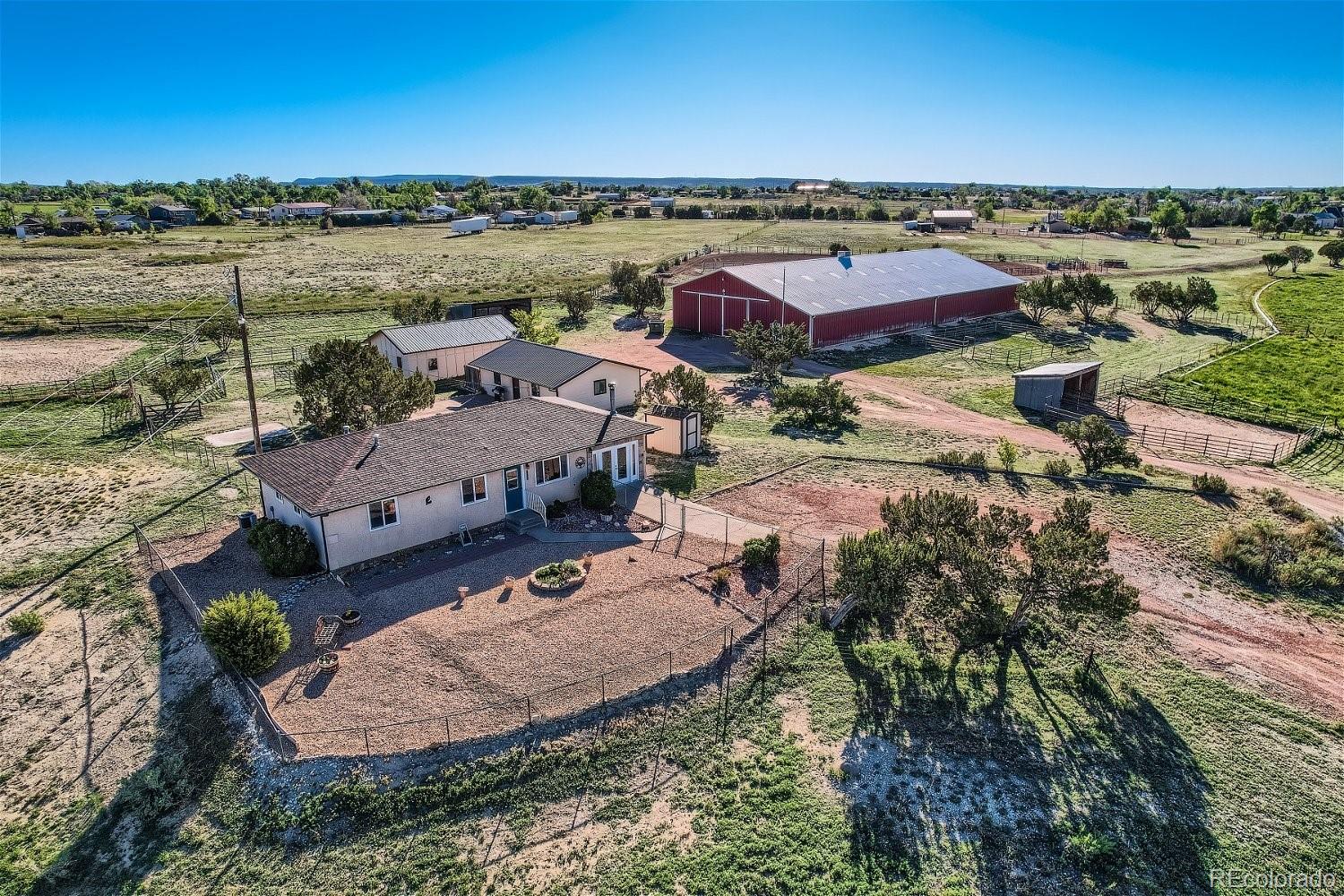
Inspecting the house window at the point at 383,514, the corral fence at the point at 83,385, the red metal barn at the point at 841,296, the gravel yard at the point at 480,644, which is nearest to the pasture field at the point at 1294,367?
the red metal barn at the point at 841,296

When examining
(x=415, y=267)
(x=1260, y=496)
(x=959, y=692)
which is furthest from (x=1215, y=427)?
(x=415, y=267)

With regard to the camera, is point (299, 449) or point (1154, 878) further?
point (299, 449)

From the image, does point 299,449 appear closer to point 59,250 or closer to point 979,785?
point 979,785

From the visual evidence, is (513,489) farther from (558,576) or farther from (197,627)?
(197,627)

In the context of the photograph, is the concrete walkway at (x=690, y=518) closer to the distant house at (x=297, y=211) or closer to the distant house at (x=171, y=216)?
the distant house at (x=297, y=211)

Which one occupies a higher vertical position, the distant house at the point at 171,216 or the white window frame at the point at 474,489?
the distant house at the point at 171,216

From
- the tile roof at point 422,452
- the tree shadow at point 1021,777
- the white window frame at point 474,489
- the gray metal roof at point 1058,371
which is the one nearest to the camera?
the tree shadow at point 1021,777

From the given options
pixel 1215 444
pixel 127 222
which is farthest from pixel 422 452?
pixel 127 222
